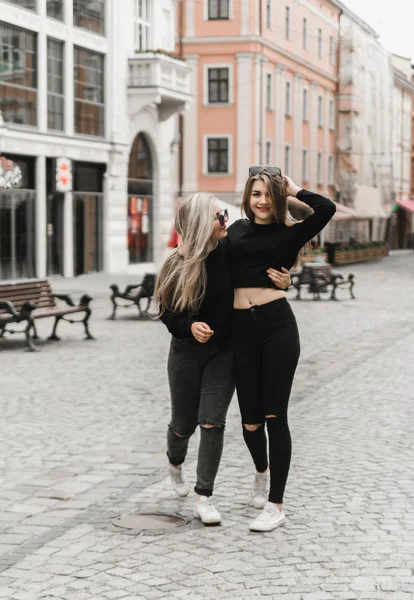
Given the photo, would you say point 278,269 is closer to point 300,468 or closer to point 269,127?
point 300,468

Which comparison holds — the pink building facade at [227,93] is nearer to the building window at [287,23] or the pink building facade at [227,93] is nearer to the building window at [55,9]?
the building window at [287,23]

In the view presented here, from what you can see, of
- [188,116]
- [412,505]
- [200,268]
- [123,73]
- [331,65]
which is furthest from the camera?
[331,65]

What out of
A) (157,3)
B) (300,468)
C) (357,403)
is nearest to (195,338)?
(300,468)

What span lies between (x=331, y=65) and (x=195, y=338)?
188 feet

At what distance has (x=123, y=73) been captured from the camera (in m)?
35.5

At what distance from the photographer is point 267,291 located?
5516 millimetres

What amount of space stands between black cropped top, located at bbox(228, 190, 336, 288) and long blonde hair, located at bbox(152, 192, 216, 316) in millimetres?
156

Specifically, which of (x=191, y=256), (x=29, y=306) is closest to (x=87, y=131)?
(x=29, y=306)

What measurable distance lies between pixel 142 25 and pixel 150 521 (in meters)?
33.1

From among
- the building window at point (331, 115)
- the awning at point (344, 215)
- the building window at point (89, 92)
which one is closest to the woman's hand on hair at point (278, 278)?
the building window at point (89, 92)

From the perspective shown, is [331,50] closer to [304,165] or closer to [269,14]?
[304,165]

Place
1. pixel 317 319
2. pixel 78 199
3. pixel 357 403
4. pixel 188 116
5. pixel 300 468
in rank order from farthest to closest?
pixel 188 116 < pixel 78 199 < pixel 317 319 < pixel 357 403 < pixel 300 468

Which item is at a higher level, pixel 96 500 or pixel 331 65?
A: pixel 331 65

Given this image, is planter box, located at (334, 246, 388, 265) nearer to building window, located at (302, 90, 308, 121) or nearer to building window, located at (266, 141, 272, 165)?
building window, located at (266, 141, 272, 165)
